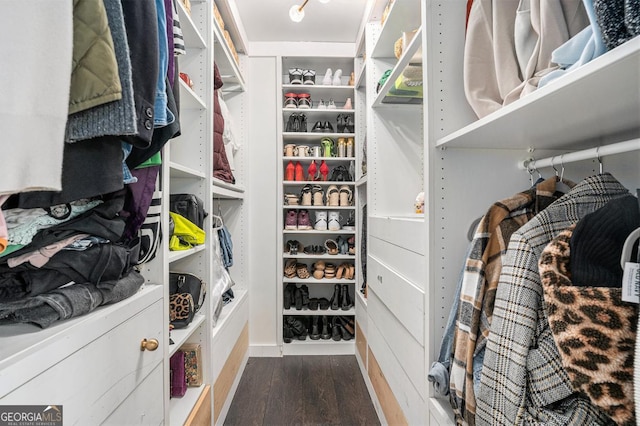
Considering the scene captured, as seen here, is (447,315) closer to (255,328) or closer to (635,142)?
(635,142)

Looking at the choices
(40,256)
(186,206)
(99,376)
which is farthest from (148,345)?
(186,206)

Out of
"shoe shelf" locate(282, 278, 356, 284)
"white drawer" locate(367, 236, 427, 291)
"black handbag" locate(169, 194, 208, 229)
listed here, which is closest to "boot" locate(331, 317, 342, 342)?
"shoe shelf" locate(282, 278, 356, 284)

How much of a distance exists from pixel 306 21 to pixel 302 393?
2.50m

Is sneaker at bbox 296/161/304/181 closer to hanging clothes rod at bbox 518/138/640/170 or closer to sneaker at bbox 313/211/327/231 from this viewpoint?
sneaker at bbox 313/211/327/231

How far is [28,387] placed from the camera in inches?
20.0

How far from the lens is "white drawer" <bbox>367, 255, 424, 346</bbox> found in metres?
1.02

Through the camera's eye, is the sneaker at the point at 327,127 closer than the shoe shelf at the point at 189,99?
No

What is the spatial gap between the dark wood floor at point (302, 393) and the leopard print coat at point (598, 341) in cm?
140

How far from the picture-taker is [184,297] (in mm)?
1279

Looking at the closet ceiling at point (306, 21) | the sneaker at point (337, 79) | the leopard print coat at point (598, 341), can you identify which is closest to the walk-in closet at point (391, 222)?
the leopard print coat at point (598, 341)

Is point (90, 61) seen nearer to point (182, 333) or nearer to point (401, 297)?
point (182, 333)

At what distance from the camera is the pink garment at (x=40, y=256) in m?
0.60

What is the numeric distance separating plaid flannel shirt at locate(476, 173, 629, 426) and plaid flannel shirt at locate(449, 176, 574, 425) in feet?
0.25

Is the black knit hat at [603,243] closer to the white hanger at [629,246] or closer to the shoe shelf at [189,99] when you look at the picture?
the white hanger at [629,246]
